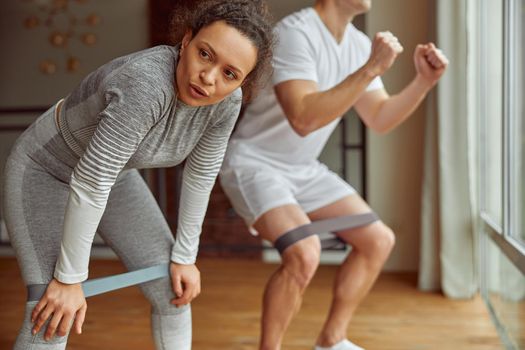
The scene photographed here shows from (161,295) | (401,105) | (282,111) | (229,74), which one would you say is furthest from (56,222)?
(401,105)

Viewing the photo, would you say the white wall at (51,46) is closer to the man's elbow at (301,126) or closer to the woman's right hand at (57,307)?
the man's elbow at (301,126)

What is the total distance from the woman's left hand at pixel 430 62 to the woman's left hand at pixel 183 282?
102cm

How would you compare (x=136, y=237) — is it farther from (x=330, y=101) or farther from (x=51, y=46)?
(x=51, y=46)

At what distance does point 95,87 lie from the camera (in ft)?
4.36

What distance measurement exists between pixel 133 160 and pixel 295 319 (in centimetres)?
155

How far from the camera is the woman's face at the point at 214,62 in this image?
48.6 inches

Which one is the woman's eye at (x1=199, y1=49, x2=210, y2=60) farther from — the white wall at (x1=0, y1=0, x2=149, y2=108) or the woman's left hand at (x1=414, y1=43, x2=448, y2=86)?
the white wall at (x1=0, y1=0, x2=149, y2=108)

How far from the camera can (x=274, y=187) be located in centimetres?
198

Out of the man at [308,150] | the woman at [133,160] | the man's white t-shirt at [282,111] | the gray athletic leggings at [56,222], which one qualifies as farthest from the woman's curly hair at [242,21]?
the man's white t-shirt at [282,111]

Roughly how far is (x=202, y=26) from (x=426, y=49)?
3.09 ft

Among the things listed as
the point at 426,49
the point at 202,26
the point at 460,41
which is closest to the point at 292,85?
the point at 426,49

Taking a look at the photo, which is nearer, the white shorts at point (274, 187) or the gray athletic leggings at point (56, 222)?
the gray athletic leggings at point (56, 222)

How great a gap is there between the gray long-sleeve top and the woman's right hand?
0.09ft

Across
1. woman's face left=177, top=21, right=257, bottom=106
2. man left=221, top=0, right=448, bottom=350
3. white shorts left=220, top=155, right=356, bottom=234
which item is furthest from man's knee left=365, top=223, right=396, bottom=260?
woman's face left=177, top=21, right=257, bottom=106
